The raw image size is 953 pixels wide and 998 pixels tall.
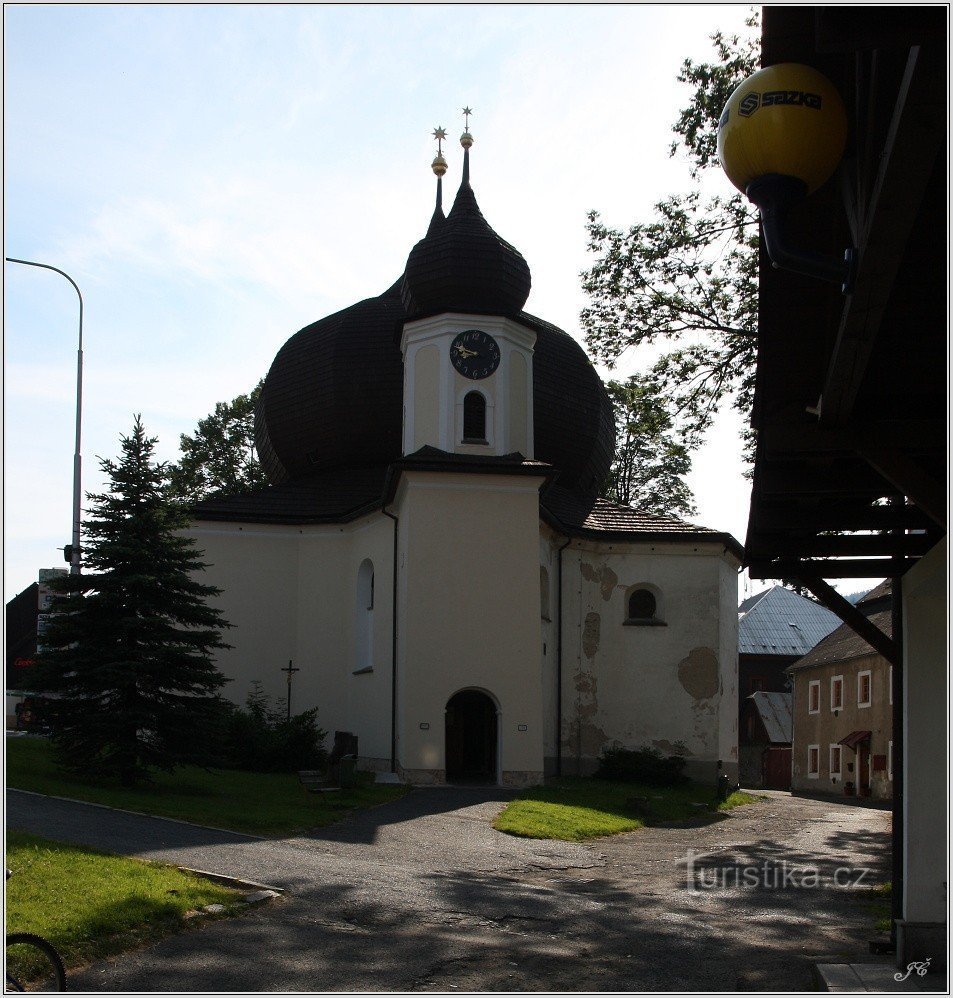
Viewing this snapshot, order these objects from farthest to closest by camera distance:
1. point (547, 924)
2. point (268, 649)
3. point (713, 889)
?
1. point (268, 649)
2. point (713, 889)
3. point (547, 924)

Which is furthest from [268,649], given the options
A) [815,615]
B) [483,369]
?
[815,615]

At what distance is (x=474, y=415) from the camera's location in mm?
29078

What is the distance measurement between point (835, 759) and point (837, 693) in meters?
2.32

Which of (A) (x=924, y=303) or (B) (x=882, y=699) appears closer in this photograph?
(A) (x=924, y=303)

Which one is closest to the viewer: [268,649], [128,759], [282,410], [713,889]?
[713,889]

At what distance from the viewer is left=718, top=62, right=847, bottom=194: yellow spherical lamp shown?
4586 millimetres

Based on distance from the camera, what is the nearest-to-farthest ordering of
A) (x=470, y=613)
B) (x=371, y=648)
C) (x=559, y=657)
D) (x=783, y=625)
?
(x=470, y=613), (x=371, y=648), (x=559, y=657), (x=783, y=625)

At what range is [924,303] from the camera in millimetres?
5859

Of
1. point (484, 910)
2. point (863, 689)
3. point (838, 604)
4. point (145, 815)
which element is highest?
point (838, 604)

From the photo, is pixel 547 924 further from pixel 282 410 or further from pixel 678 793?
pixel 282 410

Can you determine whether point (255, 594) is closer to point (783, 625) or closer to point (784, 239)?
point (784, 239)

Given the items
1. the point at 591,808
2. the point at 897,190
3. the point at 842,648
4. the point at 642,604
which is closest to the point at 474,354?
the point at 642,604

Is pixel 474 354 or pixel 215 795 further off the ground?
pixel 474 354

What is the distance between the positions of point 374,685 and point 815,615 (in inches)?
1701
